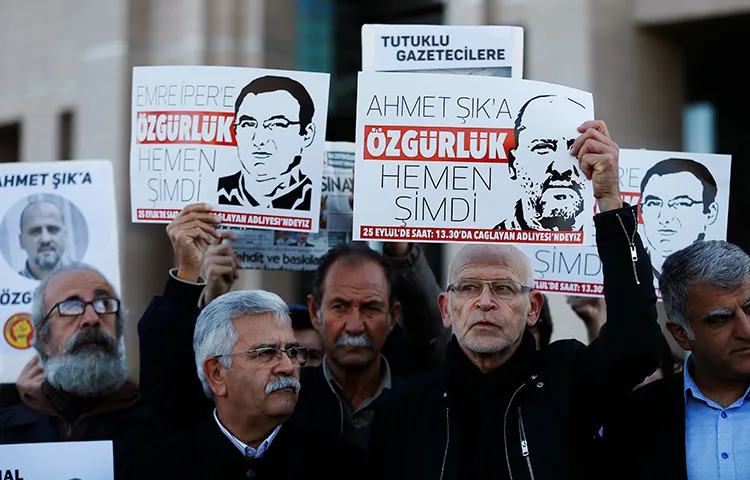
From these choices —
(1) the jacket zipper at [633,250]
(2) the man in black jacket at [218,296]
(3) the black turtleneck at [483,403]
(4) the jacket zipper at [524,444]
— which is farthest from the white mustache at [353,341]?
(1) the jacket zipper at [633,250]

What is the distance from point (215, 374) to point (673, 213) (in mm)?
1944

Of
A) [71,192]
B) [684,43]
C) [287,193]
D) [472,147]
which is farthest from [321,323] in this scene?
[684,43]

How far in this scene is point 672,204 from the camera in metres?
4.54

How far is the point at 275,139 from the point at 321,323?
0.72 meters

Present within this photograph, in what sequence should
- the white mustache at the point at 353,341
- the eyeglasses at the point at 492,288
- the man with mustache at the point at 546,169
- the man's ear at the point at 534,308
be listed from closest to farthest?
the eyeglasses at the point at 492,288, the man's ear at the point at 534,308, the man with mustache at the point at 546,169, the white mustache at the point at 353,341

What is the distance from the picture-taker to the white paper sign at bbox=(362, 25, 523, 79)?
4.57 metres

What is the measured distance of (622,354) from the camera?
335 cm

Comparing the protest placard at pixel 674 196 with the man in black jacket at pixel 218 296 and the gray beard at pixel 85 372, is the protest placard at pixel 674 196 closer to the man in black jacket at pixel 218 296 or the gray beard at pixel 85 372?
the man in black jacket at pixel 218 296

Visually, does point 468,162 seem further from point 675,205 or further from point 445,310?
point 675,205

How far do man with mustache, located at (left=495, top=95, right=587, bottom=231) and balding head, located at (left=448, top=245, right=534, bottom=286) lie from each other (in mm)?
228

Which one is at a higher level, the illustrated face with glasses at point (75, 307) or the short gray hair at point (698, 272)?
the short gray hair at point (698, 272)

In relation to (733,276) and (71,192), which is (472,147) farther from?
(71,192)

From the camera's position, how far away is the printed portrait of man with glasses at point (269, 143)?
4.41 m

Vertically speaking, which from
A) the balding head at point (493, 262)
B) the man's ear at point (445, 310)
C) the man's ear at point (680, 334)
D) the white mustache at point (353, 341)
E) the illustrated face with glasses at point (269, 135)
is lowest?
the white mustache at point (353, 341)
